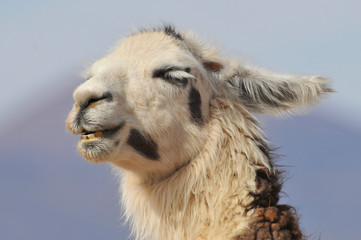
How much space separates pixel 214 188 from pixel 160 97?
2.53 ft

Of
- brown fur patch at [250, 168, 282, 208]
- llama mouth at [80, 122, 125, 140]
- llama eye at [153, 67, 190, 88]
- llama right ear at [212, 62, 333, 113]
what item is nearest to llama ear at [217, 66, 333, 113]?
llama right ear at [212, 62, 333, 113]

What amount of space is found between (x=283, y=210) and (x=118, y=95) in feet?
4.56

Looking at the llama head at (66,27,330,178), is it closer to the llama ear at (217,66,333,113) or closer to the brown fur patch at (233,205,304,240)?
the llama ear at (217,66,333,113)

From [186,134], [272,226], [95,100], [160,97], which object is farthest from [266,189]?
[95,100]

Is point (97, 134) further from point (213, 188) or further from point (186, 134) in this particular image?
point (213, 188)

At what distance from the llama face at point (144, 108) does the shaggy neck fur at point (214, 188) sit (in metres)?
0.12

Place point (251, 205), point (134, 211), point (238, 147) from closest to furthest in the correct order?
point (251, 205), point (238, 147), point (134, 211)

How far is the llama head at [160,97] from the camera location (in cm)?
411

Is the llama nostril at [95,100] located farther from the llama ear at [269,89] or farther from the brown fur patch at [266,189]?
the brown fur patch at [266,189]

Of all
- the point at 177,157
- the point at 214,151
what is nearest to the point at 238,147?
the point at 214,151

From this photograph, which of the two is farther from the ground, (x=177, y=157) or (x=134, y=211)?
(x=177, y=157)

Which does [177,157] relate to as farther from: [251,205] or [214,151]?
[251,205]

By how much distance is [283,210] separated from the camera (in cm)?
416

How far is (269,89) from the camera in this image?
4797 millimetres
